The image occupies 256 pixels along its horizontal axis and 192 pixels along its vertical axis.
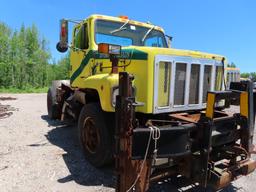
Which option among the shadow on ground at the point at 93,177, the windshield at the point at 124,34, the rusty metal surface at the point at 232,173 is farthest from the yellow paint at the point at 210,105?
the windshield at the point at 124,34

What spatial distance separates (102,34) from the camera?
5.32m

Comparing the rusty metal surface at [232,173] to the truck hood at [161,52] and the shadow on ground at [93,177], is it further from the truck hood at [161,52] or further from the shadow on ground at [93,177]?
the truck hood at [161,52]

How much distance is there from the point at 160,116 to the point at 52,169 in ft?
6.67

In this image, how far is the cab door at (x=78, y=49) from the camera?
5.52 meters

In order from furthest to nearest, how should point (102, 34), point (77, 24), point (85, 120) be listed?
1. point (77, 24)
2. point (102, 34)
3. point (85, 120)

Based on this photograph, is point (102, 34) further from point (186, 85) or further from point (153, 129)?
point (153, 129)

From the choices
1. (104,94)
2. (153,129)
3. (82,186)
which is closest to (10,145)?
(82,186)

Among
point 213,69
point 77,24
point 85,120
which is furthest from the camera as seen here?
point 77,24

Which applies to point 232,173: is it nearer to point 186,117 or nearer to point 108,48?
point 186,117

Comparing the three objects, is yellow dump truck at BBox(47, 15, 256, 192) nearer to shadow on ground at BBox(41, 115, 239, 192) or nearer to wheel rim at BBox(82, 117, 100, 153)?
wheel rim at BBox(82, 117, 100, 153)

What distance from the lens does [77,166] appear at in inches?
185

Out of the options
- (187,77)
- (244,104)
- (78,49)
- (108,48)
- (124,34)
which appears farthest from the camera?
(78,49)

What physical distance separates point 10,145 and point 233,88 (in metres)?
4.68

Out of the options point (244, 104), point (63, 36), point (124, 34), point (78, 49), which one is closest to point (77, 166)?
point (78, 49)
